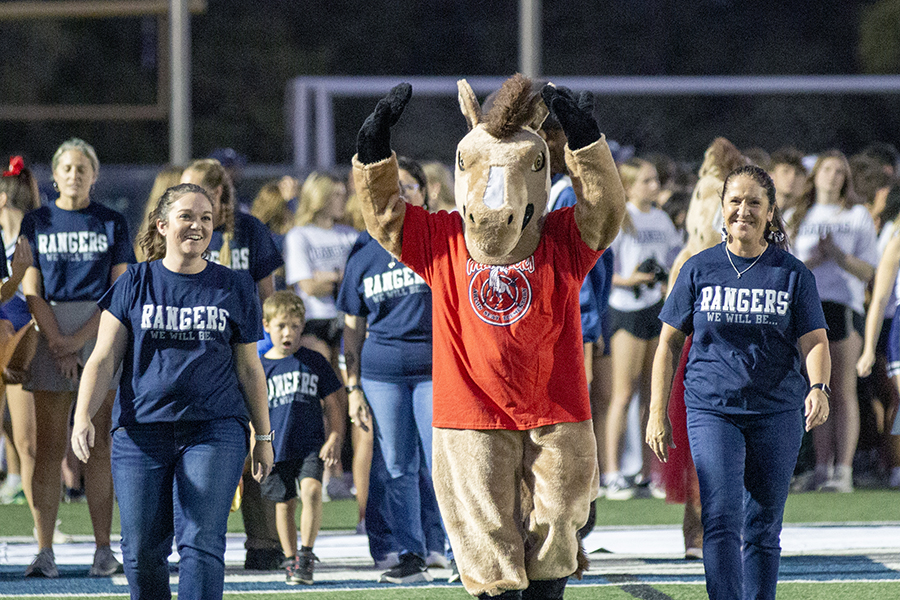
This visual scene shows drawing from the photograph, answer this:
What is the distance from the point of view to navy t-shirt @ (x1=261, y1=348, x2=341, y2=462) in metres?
6.76

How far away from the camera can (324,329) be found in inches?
358

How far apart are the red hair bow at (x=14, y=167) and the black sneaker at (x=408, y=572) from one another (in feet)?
9.44

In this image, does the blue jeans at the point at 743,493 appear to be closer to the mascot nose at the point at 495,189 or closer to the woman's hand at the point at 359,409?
the mascot nose at the point at 495,189

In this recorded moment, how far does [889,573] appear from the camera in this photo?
21.9ft

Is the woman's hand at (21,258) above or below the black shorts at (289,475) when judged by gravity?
above

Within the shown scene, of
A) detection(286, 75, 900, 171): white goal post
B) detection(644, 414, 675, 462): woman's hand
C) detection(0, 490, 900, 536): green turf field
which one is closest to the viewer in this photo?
detection(644, 414, 675, 462): woman's hand

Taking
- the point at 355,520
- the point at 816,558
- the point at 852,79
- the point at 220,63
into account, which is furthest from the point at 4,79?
the point at 816,558

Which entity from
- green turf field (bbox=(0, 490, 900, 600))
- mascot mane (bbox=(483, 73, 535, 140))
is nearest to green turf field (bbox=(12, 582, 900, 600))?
green turf field (bbox=(0, 490, 900, 600))

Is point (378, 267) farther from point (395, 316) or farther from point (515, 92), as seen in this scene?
point (515, 92)

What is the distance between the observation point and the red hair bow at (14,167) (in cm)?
720

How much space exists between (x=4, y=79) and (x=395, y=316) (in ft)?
91.6

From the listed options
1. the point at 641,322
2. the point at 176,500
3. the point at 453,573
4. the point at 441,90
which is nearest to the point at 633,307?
the point at 641,322

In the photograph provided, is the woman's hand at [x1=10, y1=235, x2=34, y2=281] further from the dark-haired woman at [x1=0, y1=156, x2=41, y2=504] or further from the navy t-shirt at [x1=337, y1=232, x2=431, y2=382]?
the navy t-shirt at [x1=337, y1=232, x2=431, y2=382]

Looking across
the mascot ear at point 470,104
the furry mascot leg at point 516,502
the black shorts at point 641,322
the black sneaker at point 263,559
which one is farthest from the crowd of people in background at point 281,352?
the black shorts at point 641,322
